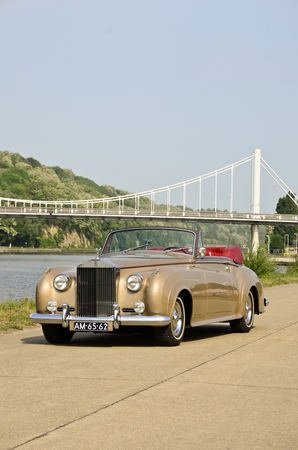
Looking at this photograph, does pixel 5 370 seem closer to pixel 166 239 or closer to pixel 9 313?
pixel 166 239

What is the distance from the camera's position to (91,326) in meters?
7.32

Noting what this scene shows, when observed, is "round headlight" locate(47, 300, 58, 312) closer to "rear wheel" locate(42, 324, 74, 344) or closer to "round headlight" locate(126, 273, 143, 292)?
"rear wheel" locate(42, 324, 74, 344)

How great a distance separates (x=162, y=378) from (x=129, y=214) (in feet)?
229

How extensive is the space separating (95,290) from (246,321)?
2.91 meters

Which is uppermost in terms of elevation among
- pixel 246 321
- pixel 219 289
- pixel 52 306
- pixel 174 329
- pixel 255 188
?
pixel 255 188

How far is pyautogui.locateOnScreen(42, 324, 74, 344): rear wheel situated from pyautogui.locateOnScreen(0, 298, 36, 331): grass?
1.60 meters

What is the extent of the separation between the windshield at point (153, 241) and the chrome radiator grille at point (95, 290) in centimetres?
145

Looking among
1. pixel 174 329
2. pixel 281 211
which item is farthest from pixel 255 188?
pixel 174 329

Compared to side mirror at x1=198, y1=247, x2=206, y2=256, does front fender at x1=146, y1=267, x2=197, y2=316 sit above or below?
below

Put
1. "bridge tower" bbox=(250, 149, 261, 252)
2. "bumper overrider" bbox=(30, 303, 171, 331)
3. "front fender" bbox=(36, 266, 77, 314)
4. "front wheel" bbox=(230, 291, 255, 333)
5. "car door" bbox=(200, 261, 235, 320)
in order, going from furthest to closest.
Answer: "bridge tower" bbox=(250, 149, 261, 252) < "front wheel" bbox=(230, 291, 255, 333) < "car door" bbox=(200, 261, 235, 320) < "front fender" bbox=(36, 266, 77, 314) < "bumper overrider" bbox=(30, 303, 171, 331)

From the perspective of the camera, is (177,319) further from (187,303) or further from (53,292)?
(53,292)

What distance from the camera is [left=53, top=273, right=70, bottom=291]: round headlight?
7629 millimetres

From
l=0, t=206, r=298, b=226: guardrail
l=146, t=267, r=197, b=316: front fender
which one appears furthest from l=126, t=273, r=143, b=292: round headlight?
l=0, t=206, r=298, b=226: guardrail

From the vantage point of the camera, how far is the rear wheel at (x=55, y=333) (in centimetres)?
781
